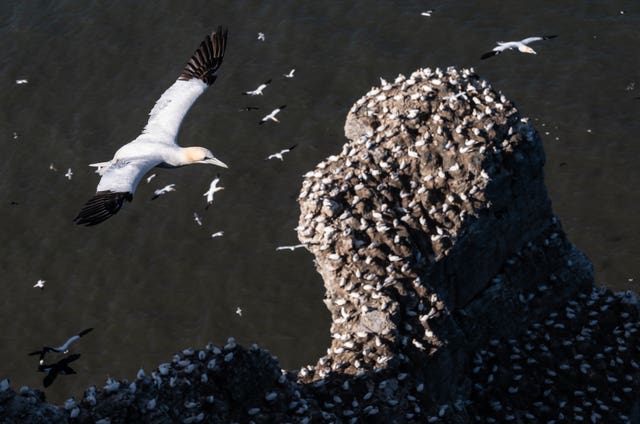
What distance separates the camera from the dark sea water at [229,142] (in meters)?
33.6

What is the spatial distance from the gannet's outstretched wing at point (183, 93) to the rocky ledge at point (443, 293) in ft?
17.2

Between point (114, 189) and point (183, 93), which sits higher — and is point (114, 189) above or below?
above

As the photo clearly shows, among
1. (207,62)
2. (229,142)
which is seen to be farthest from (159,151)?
(229,142)

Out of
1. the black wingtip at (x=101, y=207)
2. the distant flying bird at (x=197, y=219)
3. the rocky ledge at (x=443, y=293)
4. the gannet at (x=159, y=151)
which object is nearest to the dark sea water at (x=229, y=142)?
the distant flying bird at (x=197, y=219)

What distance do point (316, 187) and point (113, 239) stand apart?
1904 cm

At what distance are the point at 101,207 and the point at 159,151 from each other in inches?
140

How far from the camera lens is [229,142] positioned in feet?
133

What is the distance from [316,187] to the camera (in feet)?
67.5

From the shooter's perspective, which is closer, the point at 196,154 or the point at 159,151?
the point at 159,151

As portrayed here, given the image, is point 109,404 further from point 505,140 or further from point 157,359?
point 157,359

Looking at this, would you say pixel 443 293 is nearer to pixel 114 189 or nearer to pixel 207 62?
pixel 114 189

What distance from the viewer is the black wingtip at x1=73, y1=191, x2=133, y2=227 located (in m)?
19.5

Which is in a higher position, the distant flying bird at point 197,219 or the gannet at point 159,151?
the gannet at point 159,151

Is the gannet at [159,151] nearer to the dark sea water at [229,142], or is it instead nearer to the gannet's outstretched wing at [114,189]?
the gannet's outstretched wing at [114,189]
